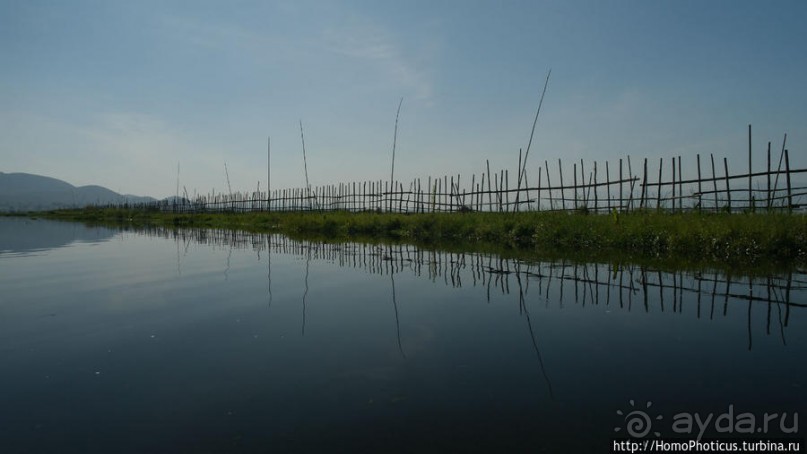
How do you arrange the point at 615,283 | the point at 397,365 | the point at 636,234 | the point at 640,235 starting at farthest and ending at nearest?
1. the point at 636,234
2. the point at 640,235
3. the point at 615,283
4. the point at 397,365

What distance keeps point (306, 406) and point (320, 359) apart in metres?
0.73

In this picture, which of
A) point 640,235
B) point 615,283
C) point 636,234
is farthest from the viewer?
point 636,234

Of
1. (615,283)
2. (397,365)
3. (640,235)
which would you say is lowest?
(397,365)

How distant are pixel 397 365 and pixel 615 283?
4.06 m

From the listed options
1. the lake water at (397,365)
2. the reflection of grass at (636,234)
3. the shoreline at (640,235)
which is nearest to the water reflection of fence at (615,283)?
the lake water at (397,365)

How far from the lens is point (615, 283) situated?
592 cm

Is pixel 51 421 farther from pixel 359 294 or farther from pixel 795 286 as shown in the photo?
pixel 795 286

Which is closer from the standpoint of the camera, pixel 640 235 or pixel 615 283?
pixel 615 283

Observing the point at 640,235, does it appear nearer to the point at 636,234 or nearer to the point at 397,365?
the point at 636,234

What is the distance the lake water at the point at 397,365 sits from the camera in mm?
2111

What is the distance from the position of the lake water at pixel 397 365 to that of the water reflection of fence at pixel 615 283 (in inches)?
2.0

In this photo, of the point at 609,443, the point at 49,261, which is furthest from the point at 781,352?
the point at 49,261

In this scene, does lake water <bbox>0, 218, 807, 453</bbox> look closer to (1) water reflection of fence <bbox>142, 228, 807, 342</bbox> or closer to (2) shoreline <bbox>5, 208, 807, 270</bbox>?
(1) water reflection of fence <bbox>142, 228, 807, 342</bbox>

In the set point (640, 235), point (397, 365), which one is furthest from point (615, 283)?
point (640, 235)
